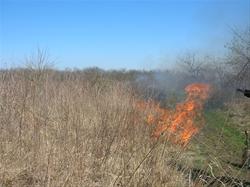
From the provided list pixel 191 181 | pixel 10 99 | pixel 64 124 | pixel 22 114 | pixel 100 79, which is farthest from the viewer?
pixel 100 79

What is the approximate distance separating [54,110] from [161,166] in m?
2.98

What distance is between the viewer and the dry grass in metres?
5.80

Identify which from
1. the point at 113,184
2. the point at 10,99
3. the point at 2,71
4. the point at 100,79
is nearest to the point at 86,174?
the point at 113,184

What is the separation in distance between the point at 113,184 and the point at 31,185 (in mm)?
1048

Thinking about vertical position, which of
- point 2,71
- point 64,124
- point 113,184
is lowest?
point 113,184

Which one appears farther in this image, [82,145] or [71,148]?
[82,145]

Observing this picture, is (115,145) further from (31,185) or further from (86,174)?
(31,185)

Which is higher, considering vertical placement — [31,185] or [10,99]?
[10,99]

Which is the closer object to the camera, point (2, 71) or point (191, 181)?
point (191, 181)

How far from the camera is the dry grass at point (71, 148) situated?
580cm

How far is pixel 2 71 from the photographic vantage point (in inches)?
378

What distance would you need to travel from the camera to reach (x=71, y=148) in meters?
6.21

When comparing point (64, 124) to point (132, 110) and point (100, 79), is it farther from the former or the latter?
point (100, 79)

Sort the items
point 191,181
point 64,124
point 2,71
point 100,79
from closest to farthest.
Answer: point 191,181 → point 64,124 → point 2,71 → point 100,79
